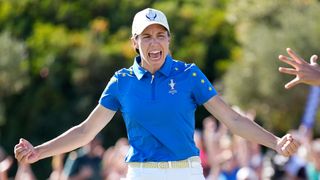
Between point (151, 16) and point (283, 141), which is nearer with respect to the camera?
point (283, 141)

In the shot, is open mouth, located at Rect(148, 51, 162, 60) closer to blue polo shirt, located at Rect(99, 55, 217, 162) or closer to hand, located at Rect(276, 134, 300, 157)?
blue polo shirt, located at Rect(99, 55, 217, 162)

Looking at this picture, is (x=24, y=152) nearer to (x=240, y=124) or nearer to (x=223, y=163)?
(x=240, y=124)

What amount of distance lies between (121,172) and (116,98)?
7.99m

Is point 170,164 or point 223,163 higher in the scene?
point 170,164

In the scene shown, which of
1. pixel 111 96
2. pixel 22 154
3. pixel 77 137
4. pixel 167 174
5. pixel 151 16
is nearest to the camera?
pixel 167 174

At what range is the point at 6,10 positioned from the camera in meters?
27.0

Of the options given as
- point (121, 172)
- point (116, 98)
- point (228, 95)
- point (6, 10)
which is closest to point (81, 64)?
point (6, 10)

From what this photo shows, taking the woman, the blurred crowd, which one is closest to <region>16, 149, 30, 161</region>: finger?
the woman

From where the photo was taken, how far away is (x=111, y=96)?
8.27 m

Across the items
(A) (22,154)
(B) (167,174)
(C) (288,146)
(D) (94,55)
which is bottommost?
(D) (94,55)

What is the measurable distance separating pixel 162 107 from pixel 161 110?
0.9 inches

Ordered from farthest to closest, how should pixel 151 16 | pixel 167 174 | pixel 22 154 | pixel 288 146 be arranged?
pixel 22 154 < pixel 151 16 < pixel 167 174 < pixel 288 146

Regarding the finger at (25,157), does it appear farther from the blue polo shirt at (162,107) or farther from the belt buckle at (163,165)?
the belt buckle at (163,165)

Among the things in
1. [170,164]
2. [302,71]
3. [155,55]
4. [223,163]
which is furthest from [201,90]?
[223,163]
